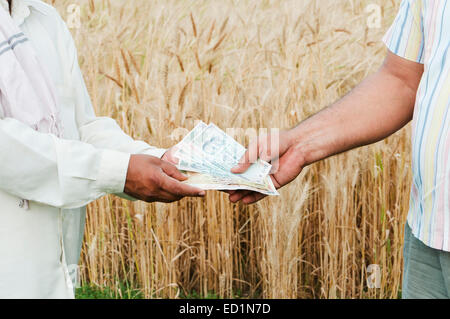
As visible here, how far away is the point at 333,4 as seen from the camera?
287cm

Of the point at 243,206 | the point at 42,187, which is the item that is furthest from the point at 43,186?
the point at 243,206

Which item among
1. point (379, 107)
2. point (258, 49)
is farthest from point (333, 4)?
point (379, 107)

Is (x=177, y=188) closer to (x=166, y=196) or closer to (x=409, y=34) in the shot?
(x=166, y=196)

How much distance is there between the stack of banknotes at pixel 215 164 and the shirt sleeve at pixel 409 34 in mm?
500

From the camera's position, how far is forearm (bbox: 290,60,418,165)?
1.41 meters

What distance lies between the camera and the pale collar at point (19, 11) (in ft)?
4.28

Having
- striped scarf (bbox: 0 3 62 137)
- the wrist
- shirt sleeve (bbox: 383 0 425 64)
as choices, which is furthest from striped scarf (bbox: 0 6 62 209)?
shirt sleeve (bbox: 383 0 425 64)

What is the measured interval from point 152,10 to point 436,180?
6.91 feet

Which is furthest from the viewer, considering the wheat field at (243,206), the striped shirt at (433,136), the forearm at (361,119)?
the wheat field at (243,206)

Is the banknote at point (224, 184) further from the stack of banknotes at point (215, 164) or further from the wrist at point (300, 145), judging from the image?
the wrist at point (300, 145)

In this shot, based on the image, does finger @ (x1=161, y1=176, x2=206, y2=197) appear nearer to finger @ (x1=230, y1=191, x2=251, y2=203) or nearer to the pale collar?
finger @ (x1=230, y1=191, x2=251, y2=203)

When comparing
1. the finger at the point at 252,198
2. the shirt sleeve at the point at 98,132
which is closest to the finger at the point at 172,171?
the shirt sleeve at the point at 98,132

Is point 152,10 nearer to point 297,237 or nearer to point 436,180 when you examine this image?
point 297,237

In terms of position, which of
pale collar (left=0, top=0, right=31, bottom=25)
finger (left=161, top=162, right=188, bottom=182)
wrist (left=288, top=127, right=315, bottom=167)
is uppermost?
pale collar (left=0, top=0, right=31, bottom=25)
